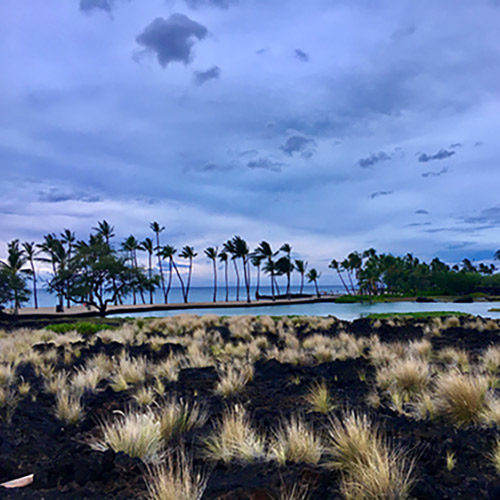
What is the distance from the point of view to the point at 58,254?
263 ft

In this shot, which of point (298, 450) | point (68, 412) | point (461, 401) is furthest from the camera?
point (68, 412)

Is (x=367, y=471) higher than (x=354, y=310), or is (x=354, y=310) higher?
(x=367, y=471)

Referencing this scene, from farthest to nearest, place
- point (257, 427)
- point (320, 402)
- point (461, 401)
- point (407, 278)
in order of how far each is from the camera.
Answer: point (407, 278) < point (320, 402) < point (461, 401) < point (257, 427)

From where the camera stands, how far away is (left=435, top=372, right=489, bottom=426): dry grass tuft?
6.19 metres

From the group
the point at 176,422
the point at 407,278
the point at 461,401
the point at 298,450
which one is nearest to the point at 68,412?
the point at 176,422

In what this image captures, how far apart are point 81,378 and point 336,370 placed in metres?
5.78

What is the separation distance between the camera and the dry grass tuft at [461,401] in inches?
244

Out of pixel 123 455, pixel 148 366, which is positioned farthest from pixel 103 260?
pixel 123 455

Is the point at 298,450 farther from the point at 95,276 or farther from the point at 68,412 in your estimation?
the point at 95,276

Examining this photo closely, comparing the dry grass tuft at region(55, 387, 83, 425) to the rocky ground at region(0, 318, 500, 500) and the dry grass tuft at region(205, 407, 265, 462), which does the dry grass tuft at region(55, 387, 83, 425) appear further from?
the dry grass tuft at region(205, 407, 265, 462)

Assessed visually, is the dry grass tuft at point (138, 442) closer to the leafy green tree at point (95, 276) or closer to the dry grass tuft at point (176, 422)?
the dry grass tuft at point (176, 422)

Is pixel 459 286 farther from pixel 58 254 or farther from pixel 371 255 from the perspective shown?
pixel 58 254

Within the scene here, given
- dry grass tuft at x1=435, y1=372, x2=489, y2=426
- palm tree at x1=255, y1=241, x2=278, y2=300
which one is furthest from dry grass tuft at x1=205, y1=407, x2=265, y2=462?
palm tree at x1=255, y1=241, x2=278, y2=300

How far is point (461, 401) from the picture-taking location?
6.37 meters
